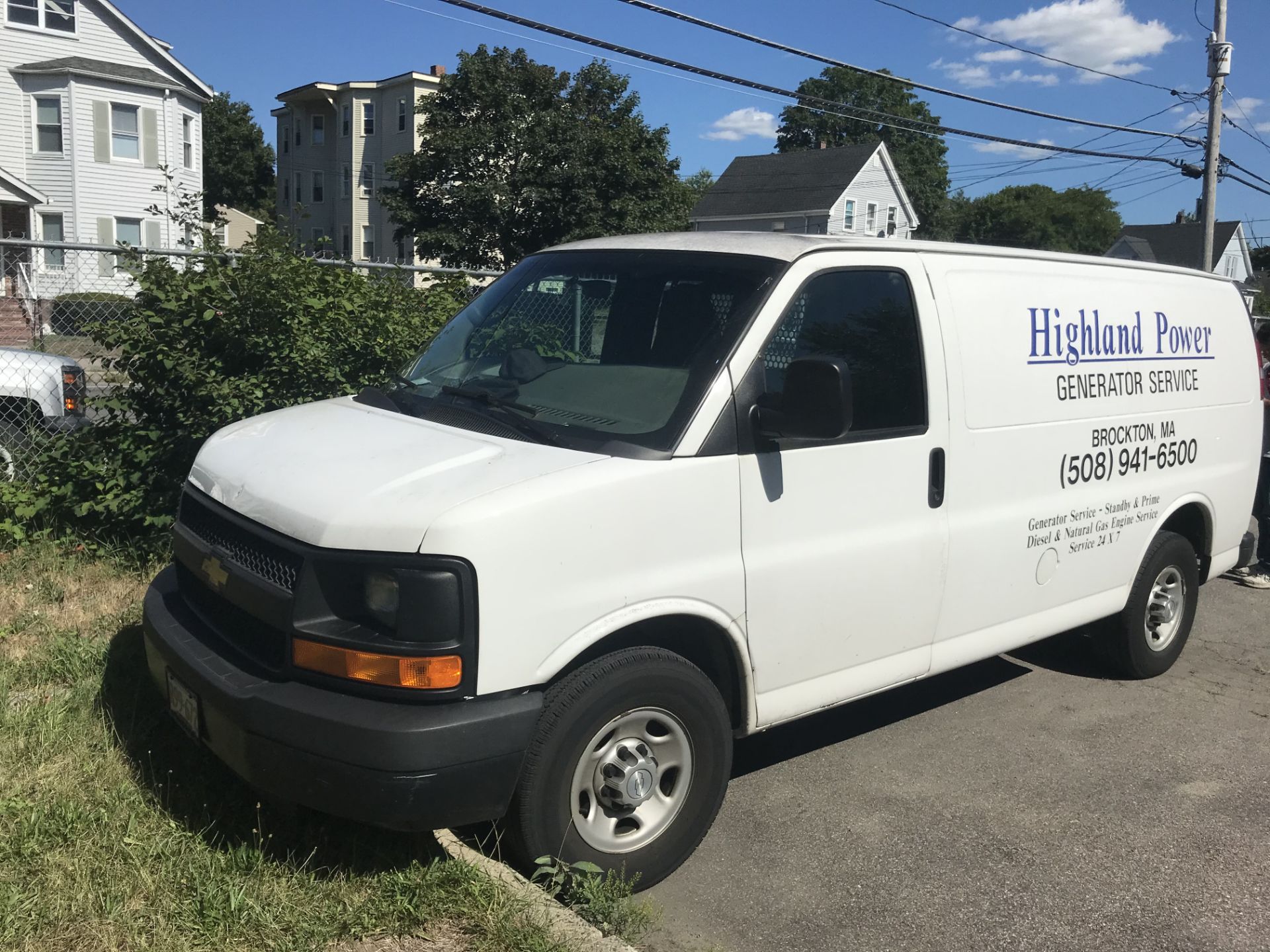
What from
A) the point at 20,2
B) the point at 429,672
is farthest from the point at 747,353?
the point at 20,2

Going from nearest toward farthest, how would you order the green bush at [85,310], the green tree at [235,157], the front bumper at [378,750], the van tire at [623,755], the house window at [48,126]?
the front bumper at [378,750], the van tire at [623,755], the green bush at [85,310], the house window at [48,126], the green tree at [235,157]

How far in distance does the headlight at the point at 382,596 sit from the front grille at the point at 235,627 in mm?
303

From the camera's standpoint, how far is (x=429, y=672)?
9.87 feet

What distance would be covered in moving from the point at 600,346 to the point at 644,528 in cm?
93

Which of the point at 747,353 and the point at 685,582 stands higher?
the point at 747,353

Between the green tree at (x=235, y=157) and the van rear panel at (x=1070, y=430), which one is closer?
the van rear panel at (x=1070, y=430)

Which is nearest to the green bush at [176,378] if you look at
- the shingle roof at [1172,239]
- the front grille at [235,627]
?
the front grille at [235,627]

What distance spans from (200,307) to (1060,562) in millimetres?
4751

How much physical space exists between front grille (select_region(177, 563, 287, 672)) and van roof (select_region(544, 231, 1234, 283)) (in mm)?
1993

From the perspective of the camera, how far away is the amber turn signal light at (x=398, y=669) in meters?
3.01

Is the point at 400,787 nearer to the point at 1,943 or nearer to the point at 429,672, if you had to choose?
the point at 429,672

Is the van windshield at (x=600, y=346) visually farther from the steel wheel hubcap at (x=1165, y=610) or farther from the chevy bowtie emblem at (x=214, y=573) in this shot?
the steel wheel hubcap at (x=1165, y=610)

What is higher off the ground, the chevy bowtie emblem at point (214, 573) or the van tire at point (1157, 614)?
the chevy bowtie emblem at point (214, 573)

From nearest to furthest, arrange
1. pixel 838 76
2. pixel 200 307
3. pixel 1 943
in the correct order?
pixel 1 943 < pixel 200 307 < pixel 838 76
